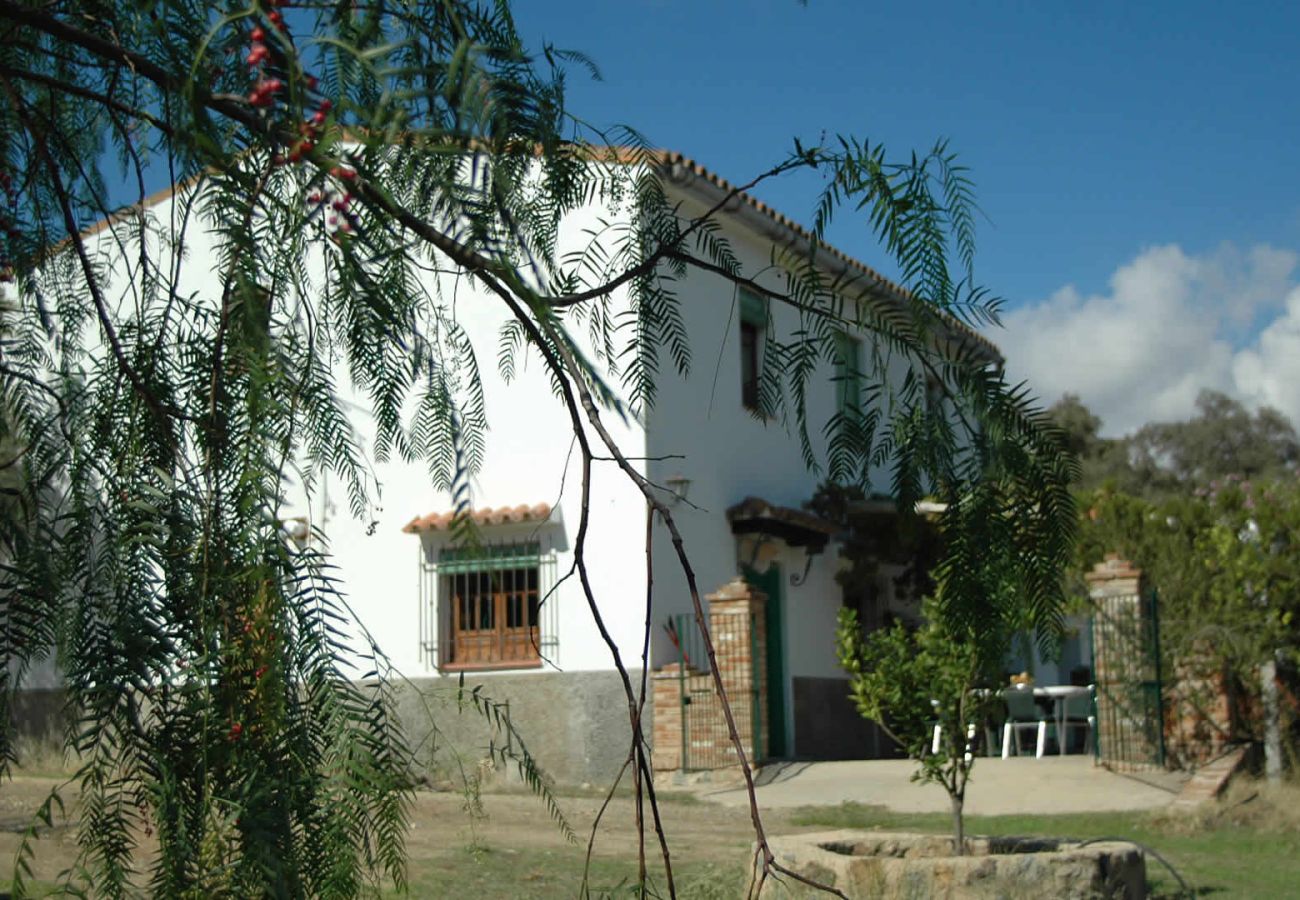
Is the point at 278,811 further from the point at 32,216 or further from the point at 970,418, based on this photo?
the point at 32,216

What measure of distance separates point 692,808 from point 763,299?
417 inches

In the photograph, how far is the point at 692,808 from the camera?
12492 millimetres

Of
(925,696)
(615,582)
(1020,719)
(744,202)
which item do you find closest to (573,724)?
(615,582)

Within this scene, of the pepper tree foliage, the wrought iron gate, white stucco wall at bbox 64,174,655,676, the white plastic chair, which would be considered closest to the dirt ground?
white stucco wall at bbox 64,174,655,676

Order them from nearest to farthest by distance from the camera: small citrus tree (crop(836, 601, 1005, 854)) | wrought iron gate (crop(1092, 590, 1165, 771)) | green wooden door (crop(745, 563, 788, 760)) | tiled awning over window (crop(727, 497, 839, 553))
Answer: small citrus tree (crop(836, 601, 1005, 854)) → wrought iron gate (crop(1092, 590, 1165, 771)) → tiled awning over window (crop(727, 497, 839, 553)) → green wooden door (crop(745, 563, 788, 760))

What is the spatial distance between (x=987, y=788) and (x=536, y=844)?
5265 mm

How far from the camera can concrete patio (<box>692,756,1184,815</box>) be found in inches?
476

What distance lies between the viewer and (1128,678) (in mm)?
13352

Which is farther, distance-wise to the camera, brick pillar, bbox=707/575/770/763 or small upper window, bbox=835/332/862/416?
brick pillar, bbox=707/575/770/763

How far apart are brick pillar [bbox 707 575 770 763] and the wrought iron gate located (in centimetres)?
331

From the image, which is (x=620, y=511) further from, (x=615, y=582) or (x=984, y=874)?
(x=984, y=874)

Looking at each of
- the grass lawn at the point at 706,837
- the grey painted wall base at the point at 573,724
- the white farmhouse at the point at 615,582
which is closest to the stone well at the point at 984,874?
the grass lawn at the point at 706,837

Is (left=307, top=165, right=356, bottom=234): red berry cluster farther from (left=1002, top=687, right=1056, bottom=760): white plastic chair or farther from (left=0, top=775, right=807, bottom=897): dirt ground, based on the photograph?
(left=1002, top=687, right=1056, bottom=760): white plastic chair

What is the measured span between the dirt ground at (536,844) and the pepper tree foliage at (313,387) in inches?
110
